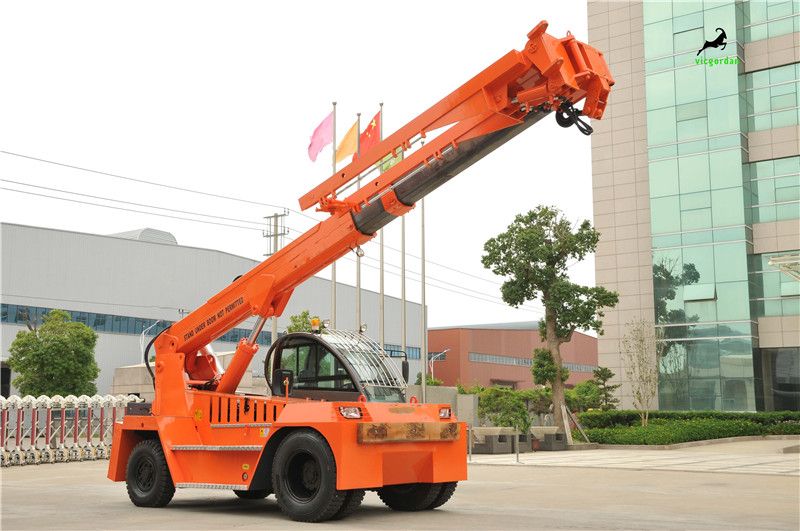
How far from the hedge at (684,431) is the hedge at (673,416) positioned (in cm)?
23

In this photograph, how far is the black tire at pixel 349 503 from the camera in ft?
35.3

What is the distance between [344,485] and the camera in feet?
34.4

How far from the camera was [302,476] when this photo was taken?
11.2 metres

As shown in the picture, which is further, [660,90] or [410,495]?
[660,90]

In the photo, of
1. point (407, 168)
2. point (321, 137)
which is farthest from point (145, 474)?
point (321, 137)

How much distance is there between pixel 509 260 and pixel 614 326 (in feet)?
46.4

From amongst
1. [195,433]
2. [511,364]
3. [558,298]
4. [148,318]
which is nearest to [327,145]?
[558,298]

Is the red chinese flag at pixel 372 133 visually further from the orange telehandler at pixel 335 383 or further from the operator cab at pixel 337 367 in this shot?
the operator cab at pixel 337 367

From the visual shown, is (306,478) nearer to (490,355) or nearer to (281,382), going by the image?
(281,382)

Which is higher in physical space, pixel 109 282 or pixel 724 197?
pixel 724 197

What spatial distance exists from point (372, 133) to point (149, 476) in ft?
63.4

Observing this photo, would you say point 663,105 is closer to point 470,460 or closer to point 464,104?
point 470,460

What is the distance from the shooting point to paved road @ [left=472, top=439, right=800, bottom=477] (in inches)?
865

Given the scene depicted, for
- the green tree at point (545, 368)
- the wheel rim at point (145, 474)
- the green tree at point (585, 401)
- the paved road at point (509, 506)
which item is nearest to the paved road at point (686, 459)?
the paved road at point (509, 506)
